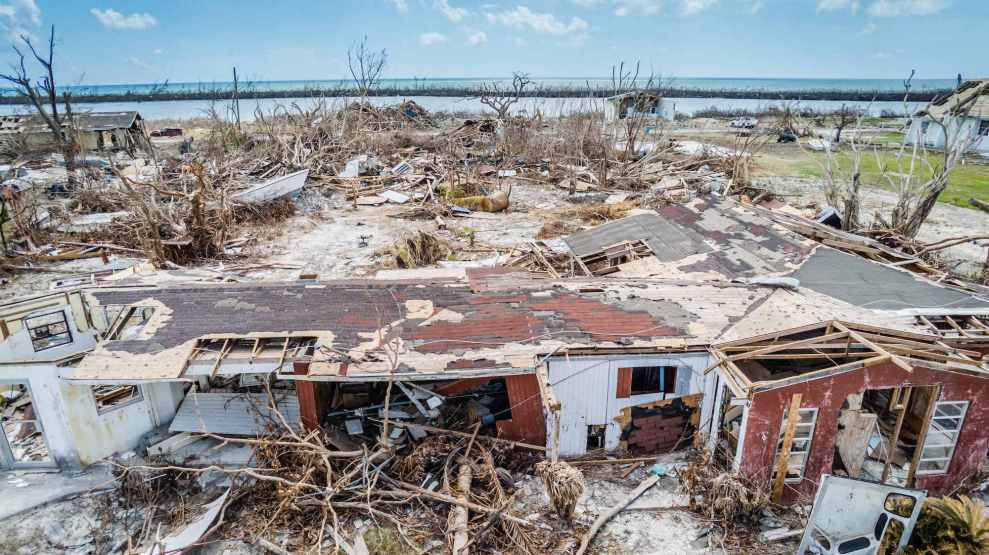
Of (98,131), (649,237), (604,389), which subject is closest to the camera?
(604,389)

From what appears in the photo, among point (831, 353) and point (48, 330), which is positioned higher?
point (831, 353)

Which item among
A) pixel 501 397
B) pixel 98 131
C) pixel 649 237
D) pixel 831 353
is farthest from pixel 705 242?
pixel 98 131

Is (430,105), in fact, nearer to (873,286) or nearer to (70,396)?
(873,286)

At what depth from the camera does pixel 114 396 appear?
32.5 feet

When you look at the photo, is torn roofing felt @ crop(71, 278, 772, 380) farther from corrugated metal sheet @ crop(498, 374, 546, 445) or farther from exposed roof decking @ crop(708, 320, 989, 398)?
exposed roof decking @ crop(708, 320, 989, 398)

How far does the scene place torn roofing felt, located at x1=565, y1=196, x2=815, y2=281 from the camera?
501 inches

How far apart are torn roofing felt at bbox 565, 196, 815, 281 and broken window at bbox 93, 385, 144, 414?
10.3 metres

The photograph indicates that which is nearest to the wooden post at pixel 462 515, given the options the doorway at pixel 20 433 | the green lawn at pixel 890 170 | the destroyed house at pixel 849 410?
the destroyed house at pixel 849 410

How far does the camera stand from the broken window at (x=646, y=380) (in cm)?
917

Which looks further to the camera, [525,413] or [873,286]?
[873,286]

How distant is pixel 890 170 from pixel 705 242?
25742mm

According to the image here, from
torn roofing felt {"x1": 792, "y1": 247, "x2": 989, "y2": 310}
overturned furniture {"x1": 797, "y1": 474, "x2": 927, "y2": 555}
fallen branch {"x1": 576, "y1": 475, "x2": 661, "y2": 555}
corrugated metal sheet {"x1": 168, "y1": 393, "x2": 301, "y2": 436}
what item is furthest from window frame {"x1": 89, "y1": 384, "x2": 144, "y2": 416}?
torn roofing felt {"x1": 792, "y1": 247, "x2": 989, "y2": 310}

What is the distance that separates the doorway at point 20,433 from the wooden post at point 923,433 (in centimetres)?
1396

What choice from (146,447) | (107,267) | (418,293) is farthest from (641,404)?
(107,267)
